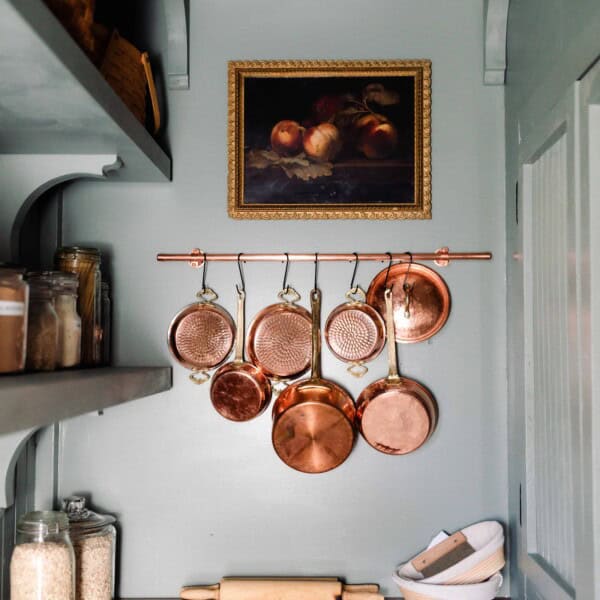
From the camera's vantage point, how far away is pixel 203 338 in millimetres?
1490

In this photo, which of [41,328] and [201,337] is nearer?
[41,328]

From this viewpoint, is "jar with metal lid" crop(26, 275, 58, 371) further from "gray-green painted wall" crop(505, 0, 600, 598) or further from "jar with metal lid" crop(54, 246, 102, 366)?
"gray-green painted wall" crop(505, 0, 600, 598)

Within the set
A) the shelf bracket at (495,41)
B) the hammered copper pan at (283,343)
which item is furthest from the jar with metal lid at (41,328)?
the shelf bracket at (495,41)

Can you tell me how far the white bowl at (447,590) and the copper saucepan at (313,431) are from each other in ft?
0.83

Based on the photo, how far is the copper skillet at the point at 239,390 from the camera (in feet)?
4.81

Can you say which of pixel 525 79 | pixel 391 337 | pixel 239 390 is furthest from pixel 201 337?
pixel 525 79

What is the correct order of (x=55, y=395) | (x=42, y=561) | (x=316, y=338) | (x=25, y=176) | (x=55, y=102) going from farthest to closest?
(x=316, y=338), (x=25, y=176), (x=42, y=561), (x=55, y=102), (x=55, y=395)

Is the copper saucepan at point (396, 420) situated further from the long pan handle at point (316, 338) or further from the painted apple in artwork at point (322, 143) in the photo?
the painted apple in artwork at point (322, 143)

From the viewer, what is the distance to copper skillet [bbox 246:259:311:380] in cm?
148

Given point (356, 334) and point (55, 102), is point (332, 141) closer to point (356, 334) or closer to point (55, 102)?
point (356, 334)

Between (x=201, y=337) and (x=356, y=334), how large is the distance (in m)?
0.31

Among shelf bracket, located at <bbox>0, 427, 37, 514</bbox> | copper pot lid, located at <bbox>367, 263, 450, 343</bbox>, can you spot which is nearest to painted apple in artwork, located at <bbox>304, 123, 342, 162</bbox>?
copper pot lid, located at <bbox>367, 263, 450, 343</bbox>

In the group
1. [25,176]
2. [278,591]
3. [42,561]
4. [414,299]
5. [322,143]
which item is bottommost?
[278,591]

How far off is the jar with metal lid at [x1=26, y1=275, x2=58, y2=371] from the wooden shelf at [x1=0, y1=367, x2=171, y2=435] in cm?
6
